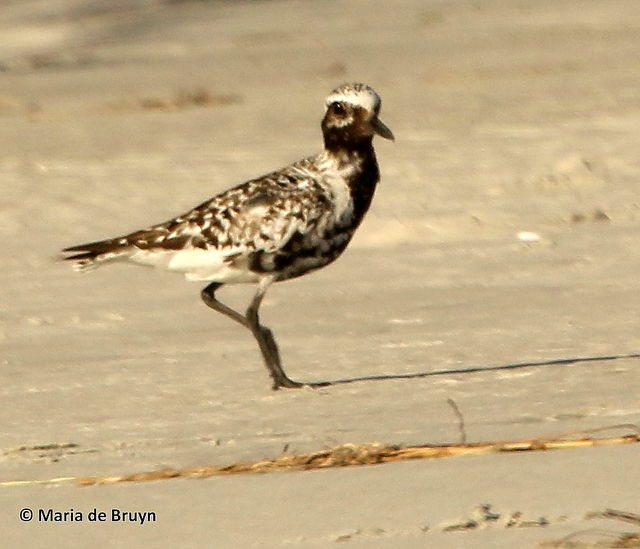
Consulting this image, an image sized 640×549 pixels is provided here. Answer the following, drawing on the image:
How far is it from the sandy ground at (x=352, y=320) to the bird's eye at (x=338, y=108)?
3.24 feet

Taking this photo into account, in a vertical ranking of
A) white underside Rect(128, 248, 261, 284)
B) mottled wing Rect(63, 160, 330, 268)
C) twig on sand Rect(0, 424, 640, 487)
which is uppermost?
mottled wing Rect(63, 160, 330, 268)

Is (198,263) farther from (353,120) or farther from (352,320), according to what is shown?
(352,320)

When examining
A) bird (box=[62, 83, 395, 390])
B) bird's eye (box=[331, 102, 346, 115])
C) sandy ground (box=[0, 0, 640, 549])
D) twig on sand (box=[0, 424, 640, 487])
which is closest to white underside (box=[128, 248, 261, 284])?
bird (box=[62, 83, 395, 390])

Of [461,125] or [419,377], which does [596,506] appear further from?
[461,125]

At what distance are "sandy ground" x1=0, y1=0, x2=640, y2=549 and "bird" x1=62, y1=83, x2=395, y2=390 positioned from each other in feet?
1.29

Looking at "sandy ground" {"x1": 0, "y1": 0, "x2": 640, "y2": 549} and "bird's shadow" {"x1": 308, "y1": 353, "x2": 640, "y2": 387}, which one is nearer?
"sandy ground" {"x1": 0, "y1": 0, "x2": 640, "y2": 549}

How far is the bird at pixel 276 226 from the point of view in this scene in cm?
746

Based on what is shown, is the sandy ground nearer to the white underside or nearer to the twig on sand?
the twig on sand

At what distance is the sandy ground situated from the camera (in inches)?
203

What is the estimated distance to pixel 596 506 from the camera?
490 cm

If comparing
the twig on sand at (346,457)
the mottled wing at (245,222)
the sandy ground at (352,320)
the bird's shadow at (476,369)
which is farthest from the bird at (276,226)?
the twig on sand at (346,457)

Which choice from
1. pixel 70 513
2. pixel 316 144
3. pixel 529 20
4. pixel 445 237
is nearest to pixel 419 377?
pixel 70 513

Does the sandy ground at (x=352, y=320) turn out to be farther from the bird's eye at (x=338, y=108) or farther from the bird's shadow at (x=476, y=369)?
the bird's eye at (x=338, y=108)

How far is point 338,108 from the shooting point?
783 cm
